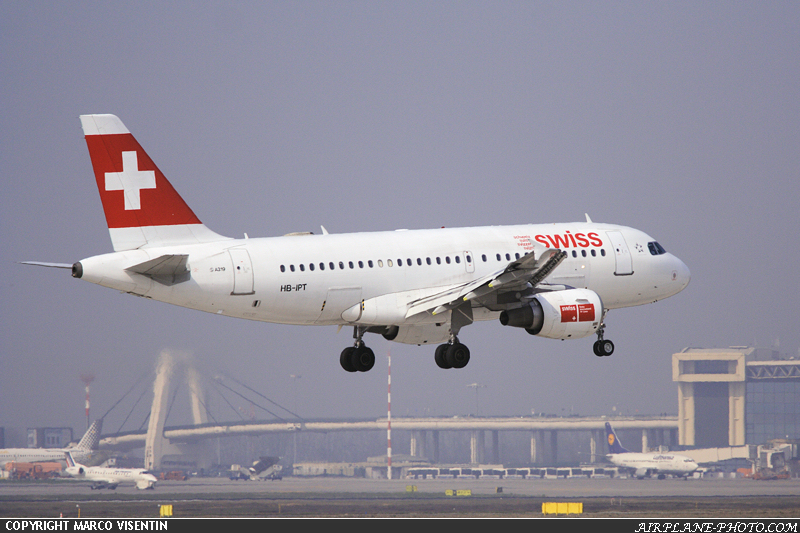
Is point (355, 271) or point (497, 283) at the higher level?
point (355, 271)

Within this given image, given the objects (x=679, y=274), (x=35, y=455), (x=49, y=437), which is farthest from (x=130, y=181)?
(x=49, y=437)

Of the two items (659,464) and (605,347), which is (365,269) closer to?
(605,347)

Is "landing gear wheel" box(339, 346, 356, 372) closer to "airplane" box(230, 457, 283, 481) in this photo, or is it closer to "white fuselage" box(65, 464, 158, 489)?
"white fuselage" box(65, 464, 158, 489)

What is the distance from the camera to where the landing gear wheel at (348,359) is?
1864 inches

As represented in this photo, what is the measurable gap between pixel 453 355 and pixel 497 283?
15.0 feet

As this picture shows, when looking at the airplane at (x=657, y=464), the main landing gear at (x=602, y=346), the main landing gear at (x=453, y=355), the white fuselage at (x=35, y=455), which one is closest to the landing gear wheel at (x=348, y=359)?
the main landing gear at (x=453, y=355)

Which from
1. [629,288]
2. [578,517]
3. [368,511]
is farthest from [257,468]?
[629,288]

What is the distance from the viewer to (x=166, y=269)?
41.3 m

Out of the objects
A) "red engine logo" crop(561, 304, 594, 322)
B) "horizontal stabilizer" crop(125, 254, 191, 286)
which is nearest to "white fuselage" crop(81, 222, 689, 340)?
"horizontal stabilizer" crop(125, 254, 191, 286)

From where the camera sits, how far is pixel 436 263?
4603cm

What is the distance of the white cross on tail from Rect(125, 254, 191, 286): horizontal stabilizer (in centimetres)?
292

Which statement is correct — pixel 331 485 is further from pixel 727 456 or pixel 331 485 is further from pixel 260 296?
pixel 260 296

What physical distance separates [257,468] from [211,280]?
118049mm

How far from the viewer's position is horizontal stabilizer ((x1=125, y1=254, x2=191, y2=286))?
40.8 metres
